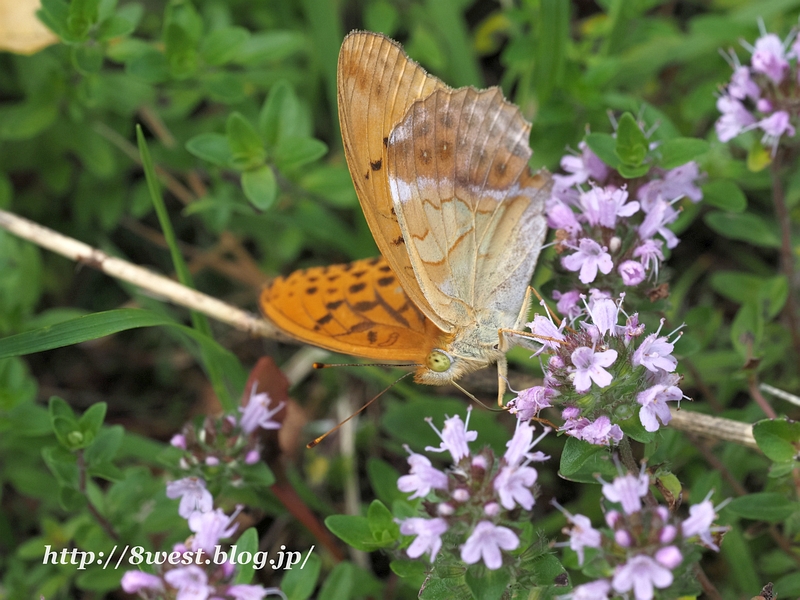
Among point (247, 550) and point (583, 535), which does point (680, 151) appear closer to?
point (583, 535)

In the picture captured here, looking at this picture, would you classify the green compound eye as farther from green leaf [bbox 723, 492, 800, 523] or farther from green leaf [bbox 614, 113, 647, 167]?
green leaf [bbox 723, 492, 800, 523]

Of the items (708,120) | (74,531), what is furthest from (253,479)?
(708,120)

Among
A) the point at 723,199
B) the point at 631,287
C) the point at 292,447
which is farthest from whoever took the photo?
the point at 292,447

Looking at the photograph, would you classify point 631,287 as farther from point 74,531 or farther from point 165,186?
point 165,186

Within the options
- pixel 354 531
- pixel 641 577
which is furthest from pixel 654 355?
pixel 354 531

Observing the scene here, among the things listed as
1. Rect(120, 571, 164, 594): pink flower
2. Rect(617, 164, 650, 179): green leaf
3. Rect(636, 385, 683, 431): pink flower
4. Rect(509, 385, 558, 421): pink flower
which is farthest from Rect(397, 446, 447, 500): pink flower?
Rect(617, 164, 650, 179): green leaf
